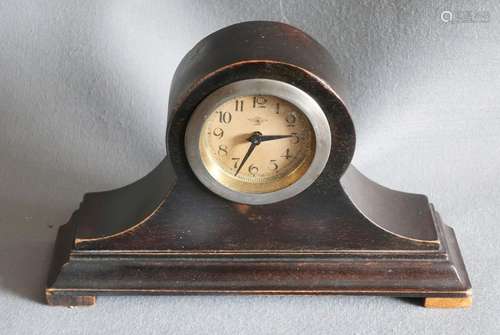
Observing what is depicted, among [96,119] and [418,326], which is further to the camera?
[96,119]

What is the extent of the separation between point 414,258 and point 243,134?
50 centimetres

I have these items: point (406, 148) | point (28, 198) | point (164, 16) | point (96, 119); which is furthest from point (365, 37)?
point (28, 198)

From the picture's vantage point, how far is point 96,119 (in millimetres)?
3459

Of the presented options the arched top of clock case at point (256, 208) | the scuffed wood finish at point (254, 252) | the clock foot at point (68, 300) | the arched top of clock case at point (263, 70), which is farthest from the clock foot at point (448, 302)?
the clock foot at point (68, 300)

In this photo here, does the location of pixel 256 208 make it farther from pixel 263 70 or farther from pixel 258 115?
pixel 263 70

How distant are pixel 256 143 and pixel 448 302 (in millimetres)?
599

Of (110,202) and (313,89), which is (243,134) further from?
(110,202)

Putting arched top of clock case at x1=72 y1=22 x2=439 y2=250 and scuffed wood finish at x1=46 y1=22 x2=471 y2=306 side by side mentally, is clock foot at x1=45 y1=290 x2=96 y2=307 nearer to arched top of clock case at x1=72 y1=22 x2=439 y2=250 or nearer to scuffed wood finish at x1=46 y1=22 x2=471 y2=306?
scuffed wood finish at x1=46 y1=22 x2=471 y2=306

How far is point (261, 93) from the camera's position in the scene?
263 centimetres

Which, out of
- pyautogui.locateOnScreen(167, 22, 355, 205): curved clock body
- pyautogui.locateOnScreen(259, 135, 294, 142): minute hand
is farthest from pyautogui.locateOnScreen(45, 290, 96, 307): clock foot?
pyautogui.locateOnScreen(259, 135, 294, 142): minute hand

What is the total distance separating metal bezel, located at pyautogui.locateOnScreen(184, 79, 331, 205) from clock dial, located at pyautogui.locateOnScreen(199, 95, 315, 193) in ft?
0.04

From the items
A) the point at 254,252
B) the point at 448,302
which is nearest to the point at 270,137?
the point at 254,252

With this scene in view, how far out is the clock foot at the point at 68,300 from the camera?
2.84 metres

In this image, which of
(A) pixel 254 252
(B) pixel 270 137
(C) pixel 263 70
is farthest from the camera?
(A) pixel 254 252
